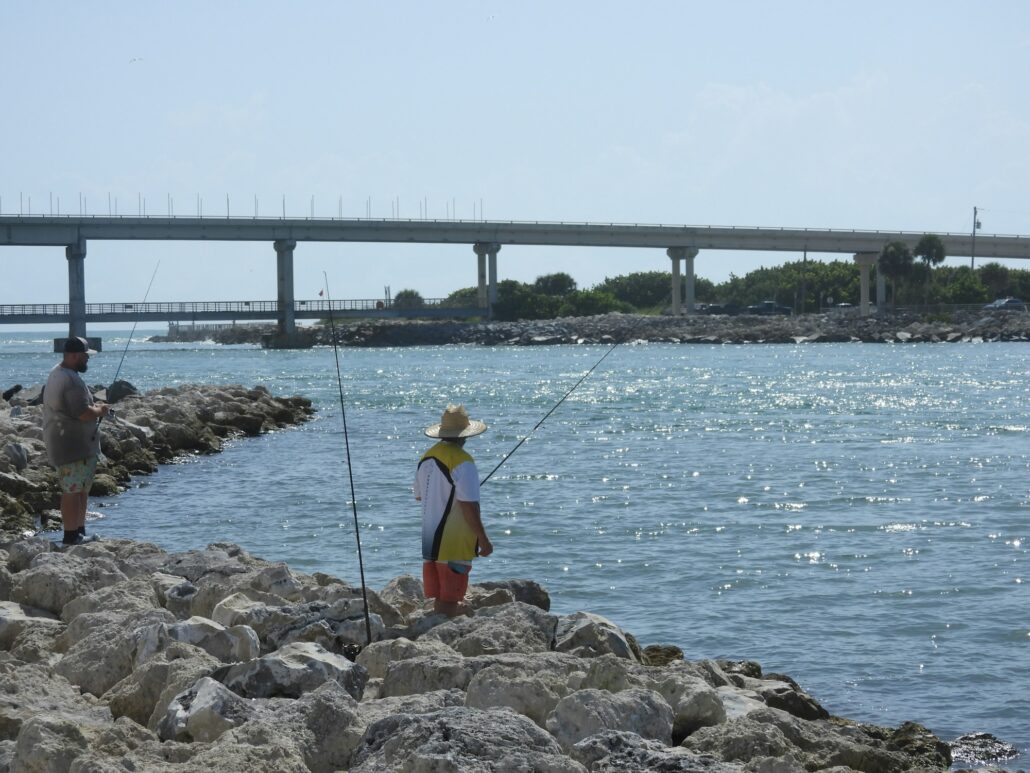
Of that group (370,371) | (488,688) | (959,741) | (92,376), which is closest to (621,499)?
(959,741)

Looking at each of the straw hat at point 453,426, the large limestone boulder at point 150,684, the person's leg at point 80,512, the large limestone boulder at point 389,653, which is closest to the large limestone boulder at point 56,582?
the person's leg at point 80,512

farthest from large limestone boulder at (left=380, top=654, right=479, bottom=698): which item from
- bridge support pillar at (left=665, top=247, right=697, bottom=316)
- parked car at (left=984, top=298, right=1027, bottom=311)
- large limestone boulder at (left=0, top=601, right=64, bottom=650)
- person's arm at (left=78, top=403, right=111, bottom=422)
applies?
parked car at (left=984, top=298, right=1027, bottom=311)

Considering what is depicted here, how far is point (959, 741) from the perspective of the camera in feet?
25.0

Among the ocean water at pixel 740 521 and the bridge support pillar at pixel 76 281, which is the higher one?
the bridge support pillar at pixel 76 281

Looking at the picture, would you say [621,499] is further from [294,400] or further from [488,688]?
[294,400]

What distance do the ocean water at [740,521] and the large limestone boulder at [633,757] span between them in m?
3.06

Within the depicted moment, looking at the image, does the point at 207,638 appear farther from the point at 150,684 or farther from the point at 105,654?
the point at 150,684

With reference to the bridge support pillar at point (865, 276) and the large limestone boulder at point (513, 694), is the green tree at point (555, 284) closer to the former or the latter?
the bridge support pillar at point (865, 276)

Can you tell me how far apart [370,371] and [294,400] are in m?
25.7

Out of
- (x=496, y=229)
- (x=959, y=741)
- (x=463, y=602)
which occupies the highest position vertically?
(x=496, y=229)

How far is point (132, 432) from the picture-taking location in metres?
22.2

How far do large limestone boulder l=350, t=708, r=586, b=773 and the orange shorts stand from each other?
2705 mm

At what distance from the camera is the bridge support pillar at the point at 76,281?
258 ft

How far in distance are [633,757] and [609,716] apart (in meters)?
0.51
